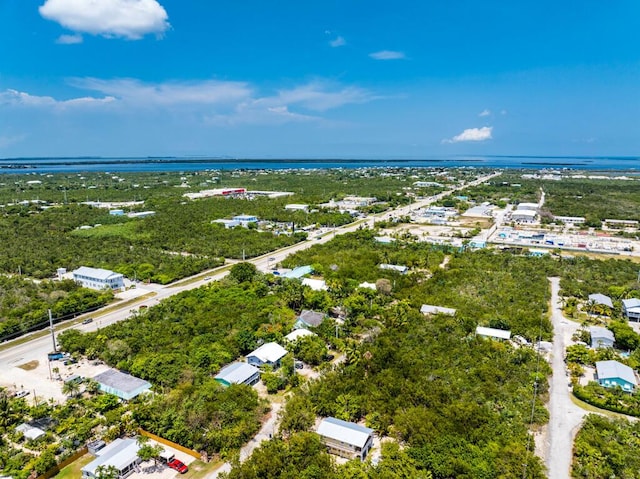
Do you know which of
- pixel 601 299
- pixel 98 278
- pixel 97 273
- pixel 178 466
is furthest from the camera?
pixel 97 273

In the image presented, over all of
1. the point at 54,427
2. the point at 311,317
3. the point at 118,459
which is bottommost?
the point at 54,427

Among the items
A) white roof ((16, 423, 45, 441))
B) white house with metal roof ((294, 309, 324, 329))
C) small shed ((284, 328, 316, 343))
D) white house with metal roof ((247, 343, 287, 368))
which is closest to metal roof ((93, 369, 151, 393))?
white roof ((16, 423, 45, 441))

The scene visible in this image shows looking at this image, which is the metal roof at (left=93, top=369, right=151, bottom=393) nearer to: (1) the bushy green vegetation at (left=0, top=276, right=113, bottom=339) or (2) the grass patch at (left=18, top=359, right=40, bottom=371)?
(2) the grass patch at (left=18, top=359, right=40, bottom=371)

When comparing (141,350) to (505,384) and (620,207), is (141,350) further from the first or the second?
(620,207)

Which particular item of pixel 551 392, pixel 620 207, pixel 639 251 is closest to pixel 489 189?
pixel 620 207

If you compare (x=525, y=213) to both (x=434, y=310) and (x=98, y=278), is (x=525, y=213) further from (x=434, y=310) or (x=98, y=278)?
(x=98, y=278)

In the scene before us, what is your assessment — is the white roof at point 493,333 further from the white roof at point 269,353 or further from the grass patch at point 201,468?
the grass patch at point 201,468

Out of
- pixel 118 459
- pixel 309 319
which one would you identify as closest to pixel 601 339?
pixel 309 319

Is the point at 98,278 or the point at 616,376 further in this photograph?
the point at 98,278
